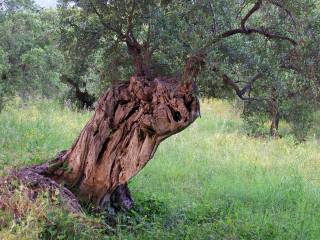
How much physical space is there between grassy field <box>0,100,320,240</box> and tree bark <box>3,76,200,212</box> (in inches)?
18.7

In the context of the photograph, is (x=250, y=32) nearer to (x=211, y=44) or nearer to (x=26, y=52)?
(x=211, y=44)

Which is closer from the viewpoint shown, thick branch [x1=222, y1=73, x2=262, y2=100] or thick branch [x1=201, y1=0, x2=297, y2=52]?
thick branch [x1=201, y1=0, x2=297, y2=52]

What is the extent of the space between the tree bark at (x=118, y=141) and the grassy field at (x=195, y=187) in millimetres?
476

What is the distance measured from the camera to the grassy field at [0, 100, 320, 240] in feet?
19.2

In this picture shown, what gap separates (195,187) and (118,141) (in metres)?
2.99

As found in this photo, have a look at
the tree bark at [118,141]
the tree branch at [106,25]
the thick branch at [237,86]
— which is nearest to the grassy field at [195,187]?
the tree bark at [118,141]

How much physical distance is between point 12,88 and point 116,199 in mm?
7942

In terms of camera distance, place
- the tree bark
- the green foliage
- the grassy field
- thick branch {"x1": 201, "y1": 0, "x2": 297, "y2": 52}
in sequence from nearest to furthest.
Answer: thick branch {"x1": 201, "y1": 0, "x2": 297, "y2": 52} → the grassy field → the tree bark → the green foliage

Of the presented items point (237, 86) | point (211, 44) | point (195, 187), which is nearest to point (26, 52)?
point (195, 187)


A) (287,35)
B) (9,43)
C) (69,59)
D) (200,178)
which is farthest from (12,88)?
(287,35)

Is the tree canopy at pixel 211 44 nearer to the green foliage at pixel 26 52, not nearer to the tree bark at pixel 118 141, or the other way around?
the tree bark at pixel 118 141

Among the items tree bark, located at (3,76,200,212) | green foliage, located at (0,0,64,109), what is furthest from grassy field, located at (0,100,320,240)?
green foliage, located at (0,0,64,109)

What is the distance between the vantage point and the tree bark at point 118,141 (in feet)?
19.8

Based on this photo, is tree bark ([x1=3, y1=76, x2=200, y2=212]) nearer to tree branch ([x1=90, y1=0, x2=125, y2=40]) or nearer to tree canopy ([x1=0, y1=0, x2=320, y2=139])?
tree canopy ([x1=0, y1=0, x2=320, y2=139])
